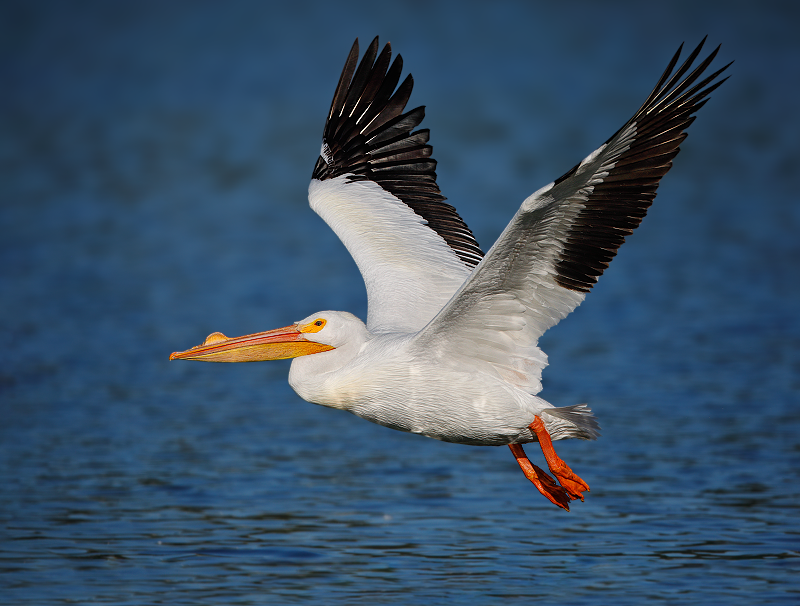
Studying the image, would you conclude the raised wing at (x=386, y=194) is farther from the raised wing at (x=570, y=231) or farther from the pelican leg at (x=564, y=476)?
the pelican leg at (x=564, y=476)

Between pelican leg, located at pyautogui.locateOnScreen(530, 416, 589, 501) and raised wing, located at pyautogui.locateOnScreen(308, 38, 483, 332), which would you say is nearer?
pelican leg, located at pyautogui.locateOnScreen(530, 416, 589, 501)

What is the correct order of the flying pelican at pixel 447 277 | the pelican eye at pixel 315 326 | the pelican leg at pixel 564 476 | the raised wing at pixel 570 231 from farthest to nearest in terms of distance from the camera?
1. the pelican eye at pixel 315 326
2. the pelican leg at pixel 564 476
3. the flying pelican at pixel 447 277
4. the raised wing at pixel 570 231

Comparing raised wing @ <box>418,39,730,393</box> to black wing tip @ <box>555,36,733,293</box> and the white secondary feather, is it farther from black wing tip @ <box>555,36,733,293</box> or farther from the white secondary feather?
the white secondary feather

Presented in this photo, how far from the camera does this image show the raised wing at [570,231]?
514 centimetres

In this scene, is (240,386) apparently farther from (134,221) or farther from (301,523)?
(134,221)

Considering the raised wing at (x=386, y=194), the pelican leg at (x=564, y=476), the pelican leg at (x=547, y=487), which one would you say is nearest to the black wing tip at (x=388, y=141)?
the raised wing at (x=386, y=194)

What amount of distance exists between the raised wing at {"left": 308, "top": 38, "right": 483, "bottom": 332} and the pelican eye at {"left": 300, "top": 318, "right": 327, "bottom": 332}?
843 mm

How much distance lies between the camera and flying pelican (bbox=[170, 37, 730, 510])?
5.28 meters

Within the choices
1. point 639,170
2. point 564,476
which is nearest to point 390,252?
point 564,476

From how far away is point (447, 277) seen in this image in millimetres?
7191

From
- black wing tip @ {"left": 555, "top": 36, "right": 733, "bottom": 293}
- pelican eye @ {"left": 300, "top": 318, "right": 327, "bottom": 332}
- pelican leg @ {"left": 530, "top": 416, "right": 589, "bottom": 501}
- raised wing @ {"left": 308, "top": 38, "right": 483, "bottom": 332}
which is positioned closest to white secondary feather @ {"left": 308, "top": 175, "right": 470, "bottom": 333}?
raised wing @ {"left": 308, "top": 38, "right": 483, "bottom": 332}

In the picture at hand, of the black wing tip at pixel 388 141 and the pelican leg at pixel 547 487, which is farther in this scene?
the black wing tip at pixel 388 141

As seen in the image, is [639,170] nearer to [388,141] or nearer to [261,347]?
[261,347]

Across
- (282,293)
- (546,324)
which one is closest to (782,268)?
(282,293)
